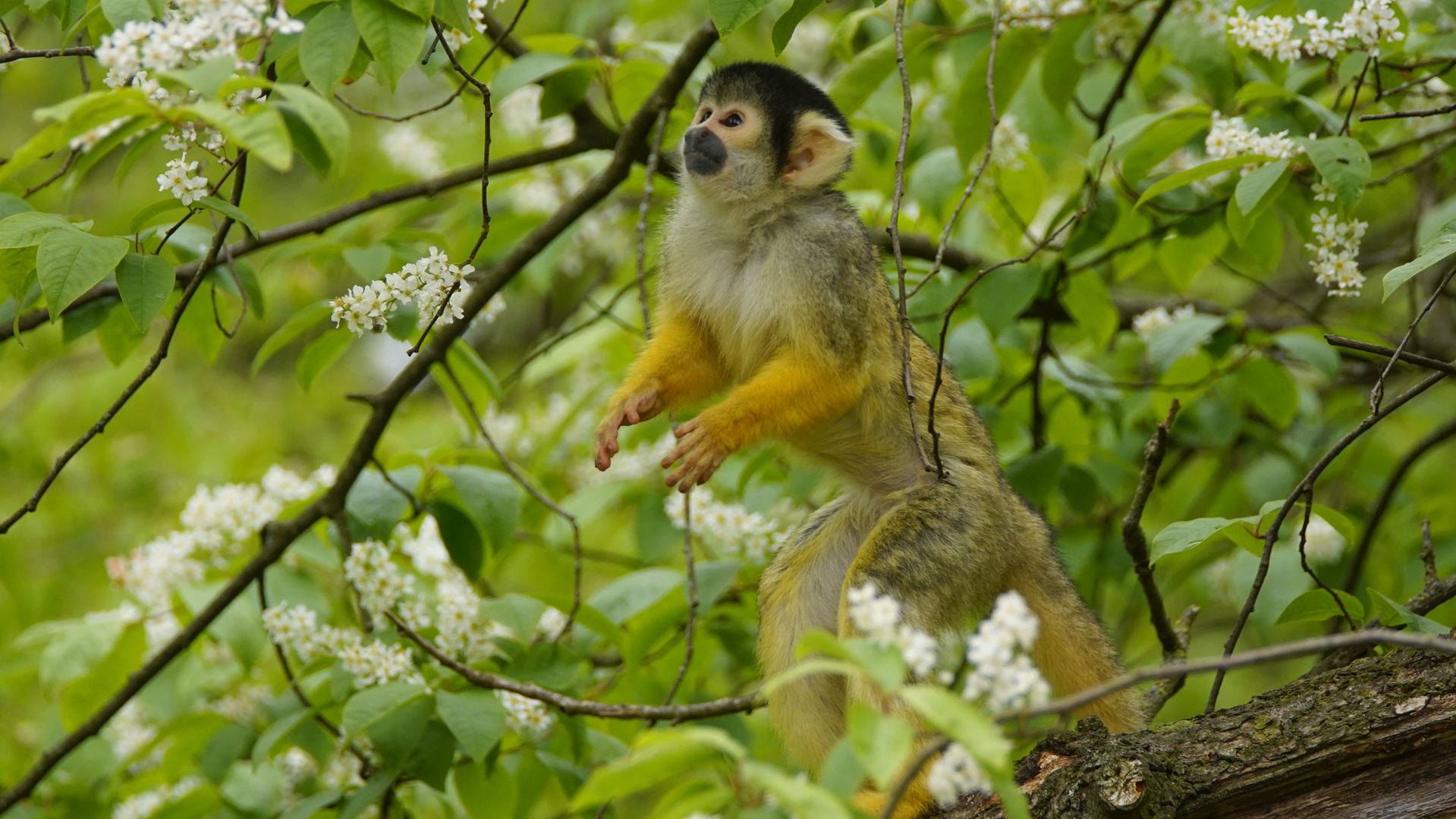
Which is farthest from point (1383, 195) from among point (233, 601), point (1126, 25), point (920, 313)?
point (233, 601)

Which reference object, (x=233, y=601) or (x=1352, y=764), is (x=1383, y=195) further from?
(x=233, y=601)

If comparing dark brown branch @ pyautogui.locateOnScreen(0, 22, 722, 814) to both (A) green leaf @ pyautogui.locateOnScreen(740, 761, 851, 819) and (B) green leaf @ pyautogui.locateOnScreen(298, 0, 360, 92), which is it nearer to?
(B) green leaf @ pyautogui.locateOnScreen(298, 0, 360, 92)

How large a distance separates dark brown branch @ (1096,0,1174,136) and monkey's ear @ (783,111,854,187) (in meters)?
1.26

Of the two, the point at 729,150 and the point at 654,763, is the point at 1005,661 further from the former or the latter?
the point at 729,150

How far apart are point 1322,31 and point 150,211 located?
3239 millimetres

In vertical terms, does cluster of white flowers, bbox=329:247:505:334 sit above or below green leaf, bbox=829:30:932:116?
below

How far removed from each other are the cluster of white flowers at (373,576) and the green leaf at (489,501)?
0.34 meters

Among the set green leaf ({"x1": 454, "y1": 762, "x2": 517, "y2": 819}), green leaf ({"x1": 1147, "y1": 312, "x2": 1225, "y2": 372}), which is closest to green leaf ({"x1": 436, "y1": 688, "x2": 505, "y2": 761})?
green leaf ({"x1": 454, "y1": 762, "x2": 517, "y2": 819})

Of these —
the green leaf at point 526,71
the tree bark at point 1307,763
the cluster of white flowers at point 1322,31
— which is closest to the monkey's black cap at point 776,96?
the green leaf at point 526,71

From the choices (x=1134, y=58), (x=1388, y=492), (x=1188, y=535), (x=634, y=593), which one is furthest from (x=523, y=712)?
(x=1388, y=492)

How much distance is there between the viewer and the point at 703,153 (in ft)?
13.3

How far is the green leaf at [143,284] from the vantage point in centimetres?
284

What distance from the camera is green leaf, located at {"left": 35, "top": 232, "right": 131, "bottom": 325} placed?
8.13 ft

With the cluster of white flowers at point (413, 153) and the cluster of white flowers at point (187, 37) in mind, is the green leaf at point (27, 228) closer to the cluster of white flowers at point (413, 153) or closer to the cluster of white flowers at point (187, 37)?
the cluster of white flowers at point (187, 37)
